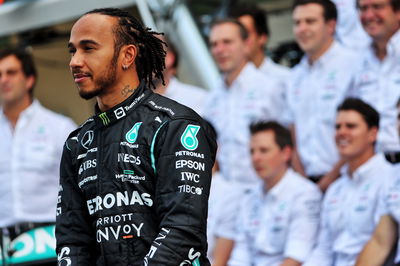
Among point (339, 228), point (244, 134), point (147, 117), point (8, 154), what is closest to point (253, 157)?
point (244, 134)

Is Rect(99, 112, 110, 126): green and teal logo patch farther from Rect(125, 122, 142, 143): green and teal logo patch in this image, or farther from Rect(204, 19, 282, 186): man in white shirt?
Rect(204, 19, 282, 186): man in white shirt

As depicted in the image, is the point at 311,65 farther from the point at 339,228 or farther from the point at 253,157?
the point at 339,228

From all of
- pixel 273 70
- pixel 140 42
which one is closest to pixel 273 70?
pixel 273 70

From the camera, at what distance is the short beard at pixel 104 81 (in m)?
3.15

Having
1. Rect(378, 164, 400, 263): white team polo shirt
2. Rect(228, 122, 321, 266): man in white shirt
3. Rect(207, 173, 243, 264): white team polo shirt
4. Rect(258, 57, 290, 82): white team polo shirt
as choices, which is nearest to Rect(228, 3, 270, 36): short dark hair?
Rect(258, 57, 290, 82): white team polo shirt

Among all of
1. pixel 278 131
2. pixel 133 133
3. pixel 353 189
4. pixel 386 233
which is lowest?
pixel 386 233

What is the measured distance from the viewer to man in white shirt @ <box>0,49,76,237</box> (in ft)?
23.1

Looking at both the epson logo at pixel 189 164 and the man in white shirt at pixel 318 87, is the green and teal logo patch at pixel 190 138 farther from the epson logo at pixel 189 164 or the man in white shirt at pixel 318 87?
the man in white shirt at pixel 318 87

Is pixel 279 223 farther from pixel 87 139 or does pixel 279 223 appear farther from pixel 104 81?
pixel 104 81

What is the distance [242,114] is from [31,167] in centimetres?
173

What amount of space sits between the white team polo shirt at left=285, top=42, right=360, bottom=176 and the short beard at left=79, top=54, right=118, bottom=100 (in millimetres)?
3591

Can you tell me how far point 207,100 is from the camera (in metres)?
7.46

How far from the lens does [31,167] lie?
7.07 metres

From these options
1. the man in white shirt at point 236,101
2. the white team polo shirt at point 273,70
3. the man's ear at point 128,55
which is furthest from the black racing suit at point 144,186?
the white team polo shirt at point 273,70
